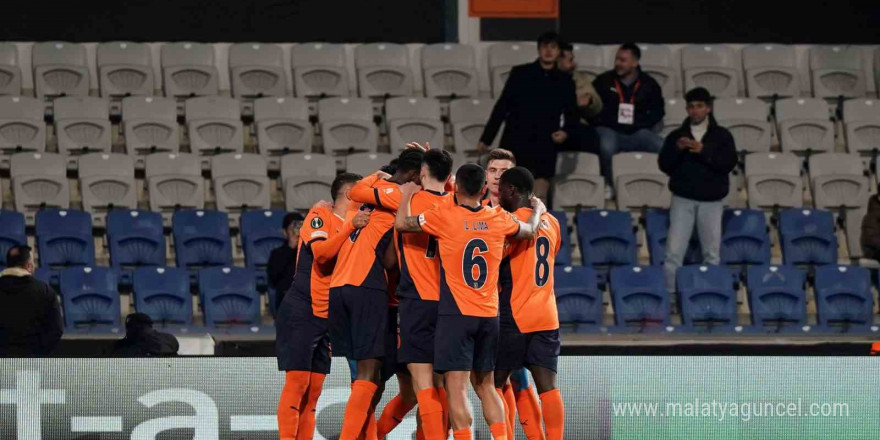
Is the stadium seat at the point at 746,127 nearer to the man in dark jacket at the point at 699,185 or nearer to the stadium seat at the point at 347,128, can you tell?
the man in dark jacket at the point at 699,185

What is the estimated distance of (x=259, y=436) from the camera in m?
9.87

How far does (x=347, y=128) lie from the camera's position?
47.4ft

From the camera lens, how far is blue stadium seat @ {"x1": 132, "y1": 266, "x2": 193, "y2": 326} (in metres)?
12.3

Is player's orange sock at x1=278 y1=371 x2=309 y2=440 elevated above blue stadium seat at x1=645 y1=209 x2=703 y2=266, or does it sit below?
below

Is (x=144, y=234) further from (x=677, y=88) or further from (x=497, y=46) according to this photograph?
(x=677, y=88)

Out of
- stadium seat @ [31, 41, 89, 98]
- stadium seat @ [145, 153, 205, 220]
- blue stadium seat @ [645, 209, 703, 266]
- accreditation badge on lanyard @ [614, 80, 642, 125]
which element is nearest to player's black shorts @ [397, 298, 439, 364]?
blue stadium seat @ [645, 209, 703, 266]

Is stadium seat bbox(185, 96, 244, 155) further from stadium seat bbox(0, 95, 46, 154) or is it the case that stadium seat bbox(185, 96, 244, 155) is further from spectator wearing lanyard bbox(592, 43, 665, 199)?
spectator wearing lanyard bbox(592, 43, 665, 199)

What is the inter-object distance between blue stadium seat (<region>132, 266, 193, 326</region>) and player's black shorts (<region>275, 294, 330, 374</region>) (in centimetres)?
331

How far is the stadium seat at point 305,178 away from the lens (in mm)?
13531

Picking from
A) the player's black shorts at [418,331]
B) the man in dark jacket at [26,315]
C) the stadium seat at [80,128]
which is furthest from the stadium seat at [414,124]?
the player's black shorts at [418,331]

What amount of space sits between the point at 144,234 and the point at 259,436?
11.6 ft

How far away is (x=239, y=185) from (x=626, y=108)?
3970 millimetres

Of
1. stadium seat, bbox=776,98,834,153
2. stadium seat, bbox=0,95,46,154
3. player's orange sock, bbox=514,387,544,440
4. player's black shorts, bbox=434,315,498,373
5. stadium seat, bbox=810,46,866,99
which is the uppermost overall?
stadium seat, bbox=810,46,866,99

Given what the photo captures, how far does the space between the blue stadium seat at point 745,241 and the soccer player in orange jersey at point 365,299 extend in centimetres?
544
